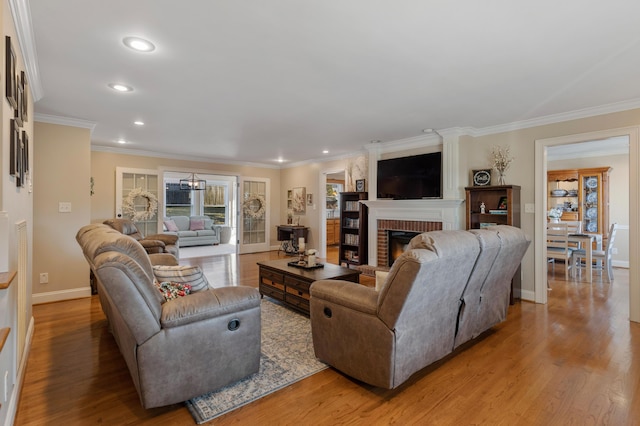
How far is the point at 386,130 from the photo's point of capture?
4855mm

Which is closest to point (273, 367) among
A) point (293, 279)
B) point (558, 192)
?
point (293, 279)

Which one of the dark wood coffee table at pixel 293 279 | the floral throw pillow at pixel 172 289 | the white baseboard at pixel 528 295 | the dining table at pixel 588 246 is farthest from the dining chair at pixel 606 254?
the floral throw pillow at pixel 172 289

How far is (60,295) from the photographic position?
13.7ft

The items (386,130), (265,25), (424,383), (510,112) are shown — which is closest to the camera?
(265,25)

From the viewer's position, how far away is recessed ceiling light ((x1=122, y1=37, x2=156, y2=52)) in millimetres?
2279

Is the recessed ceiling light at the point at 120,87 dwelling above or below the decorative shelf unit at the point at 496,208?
above

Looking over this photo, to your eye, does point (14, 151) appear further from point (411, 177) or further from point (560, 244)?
point (560, 244)

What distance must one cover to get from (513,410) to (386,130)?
148 inches

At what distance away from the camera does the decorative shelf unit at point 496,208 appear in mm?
4227

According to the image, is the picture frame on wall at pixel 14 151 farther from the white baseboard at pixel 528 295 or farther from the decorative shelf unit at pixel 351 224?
the white baseboard at pixel 528 295

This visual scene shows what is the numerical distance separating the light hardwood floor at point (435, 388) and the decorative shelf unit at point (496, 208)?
3.43 feet

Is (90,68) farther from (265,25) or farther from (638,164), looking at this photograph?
(638,164)

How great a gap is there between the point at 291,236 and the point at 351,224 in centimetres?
202

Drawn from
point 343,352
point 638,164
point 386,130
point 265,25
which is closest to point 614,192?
point 638,164
